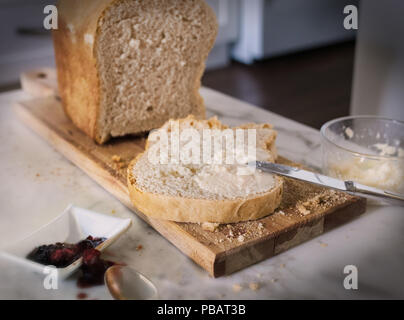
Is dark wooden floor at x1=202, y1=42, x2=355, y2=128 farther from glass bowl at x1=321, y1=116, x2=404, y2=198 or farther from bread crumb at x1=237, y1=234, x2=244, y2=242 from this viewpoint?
bread crumb at x1=237, y1=234, x2=244, y2=242

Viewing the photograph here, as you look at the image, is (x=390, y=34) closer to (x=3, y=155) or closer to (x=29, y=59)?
(x=3, y=155)

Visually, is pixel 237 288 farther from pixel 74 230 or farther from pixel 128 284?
pixel 74 230

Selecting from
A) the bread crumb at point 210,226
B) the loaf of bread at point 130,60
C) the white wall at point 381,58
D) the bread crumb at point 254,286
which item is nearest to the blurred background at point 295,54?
the white wall at point 381,58

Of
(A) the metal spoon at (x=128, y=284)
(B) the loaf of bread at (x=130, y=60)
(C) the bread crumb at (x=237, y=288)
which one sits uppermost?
(B) the loaf of bread at (x=130, y=60)

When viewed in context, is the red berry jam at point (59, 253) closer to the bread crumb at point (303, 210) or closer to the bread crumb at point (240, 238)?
the bread crumb at point (240, 238)

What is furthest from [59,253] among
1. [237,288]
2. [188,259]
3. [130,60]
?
[130,60]
